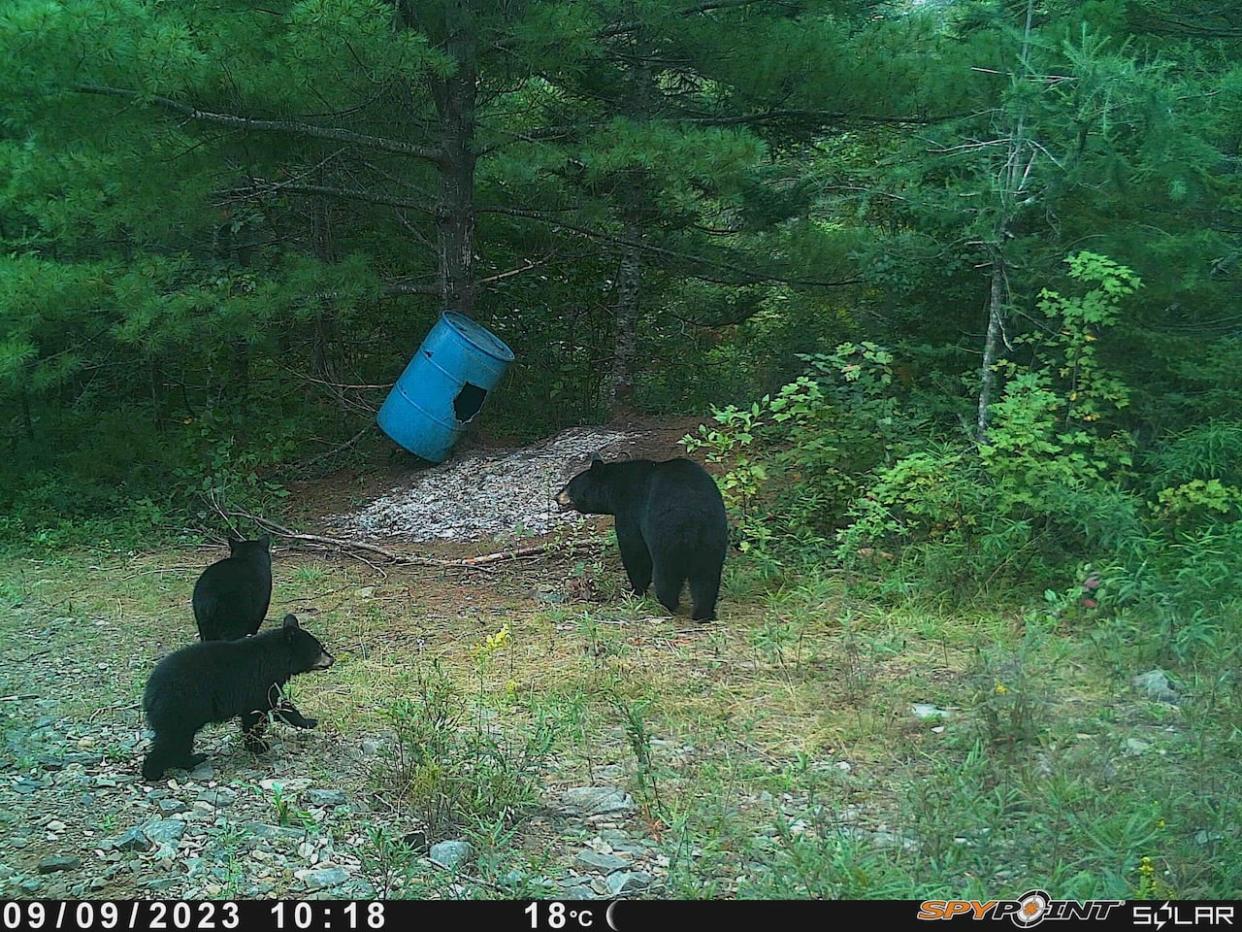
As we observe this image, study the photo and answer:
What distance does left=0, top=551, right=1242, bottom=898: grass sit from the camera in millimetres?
3553

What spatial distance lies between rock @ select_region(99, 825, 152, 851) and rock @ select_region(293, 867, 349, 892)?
0.62 m

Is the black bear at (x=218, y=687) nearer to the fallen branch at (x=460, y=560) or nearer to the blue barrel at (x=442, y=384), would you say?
the fallen branch at (x=460, y=560)

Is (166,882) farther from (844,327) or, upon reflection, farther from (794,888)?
(844,327)

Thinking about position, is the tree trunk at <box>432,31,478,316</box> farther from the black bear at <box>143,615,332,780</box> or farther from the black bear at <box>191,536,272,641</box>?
the black bear at <box>143,615,332,780</box>

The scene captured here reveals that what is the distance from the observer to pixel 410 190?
1181 centimetres

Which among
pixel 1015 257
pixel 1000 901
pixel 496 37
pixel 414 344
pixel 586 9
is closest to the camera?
pixel 1000 901

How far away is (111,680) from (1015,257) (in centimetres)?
647

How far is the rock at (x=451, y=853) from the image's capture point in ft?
12.2

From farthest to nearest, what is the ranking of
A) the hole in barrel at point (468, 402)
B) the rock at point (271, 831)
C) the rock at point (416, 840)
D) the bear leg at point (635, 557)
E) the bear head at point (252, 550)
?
1. the hole in barrel at point (468, 402)
2. the bear leg at point (635, 557)
3. the bear head at point (252, 550)
4. the rock at point (271, 831)
5. the rock at point (416, 840)

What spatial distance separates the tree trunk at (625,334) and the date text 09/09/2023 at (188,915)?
388 inches

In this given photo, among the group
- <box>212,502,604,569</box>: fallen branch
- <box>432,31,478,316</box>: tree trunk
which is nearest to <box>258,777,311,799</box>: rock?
<box>212,502,604,569</box>: fallen branch

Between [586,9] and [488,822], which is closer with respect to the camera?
[488,822]

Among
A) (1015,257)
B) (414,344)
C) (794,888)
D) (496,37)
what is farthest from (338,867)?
(414,344)

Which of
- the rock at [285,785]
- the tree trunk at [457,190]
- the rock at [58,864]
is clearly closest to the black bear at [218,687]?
the rock at [285,785]
